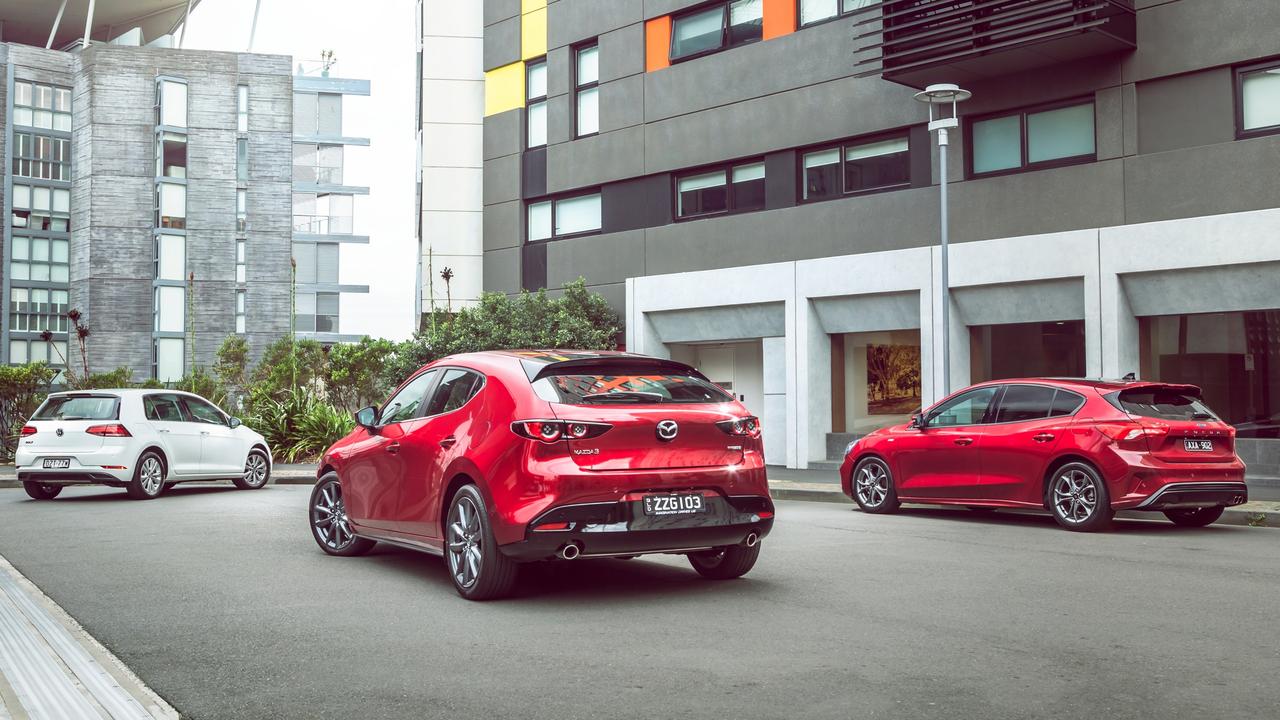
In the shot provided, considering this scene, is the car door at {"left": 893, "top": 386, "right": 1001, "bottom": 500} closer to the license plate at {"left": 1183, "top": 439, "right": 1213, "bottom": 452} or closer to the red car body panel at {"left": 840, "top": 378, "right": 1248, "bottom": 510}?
the red car body panel at {"left": 840, "top": 378, "right": 1248, "bottom": 510}

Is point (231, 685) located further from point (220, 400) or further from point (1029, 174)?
point (220, 400)

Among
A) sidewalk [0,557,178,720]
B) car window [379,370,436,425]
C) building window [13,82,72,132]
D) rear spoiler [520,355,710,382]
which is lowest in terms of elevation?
sidewalk [0,557,178,720]

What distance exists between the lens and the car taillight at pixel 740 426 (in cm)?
775

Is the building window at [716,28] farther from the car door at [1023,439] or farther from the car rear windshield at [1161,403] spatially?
the car rear windshield at [1161,403]

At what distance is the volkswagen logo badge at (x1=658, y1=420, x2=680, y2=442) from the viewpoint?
747 cm

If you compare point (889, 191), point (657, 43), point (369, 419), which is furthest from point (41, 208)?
point (369, 419)

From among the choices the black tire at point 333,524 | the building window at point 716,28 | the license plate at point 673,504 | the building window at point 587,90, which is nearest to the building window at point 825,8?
the building window at point 716,28

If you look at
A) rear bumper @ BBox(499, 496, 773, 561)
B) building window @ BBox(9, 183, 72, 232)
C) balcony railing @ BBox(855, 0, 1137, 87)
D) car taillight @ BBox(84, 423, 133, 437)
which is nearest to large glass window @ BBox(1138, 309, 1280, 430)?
balcony railing @ BBox(855, 0, 1137, 87)

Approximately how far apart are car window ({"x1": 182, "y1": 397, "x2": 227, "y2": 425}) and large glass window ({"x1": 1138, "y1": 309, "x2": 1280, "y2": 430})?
1358 cm

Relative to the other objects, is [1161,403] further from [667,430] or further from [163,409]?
[163,409]

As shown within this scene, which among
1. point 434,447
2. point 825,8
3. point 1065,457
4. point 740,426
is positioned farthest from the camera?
point 825,8

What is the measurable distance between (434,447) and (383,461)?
34.3 inches

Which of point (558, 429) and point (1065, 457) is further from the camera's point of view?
point (1065, 457)

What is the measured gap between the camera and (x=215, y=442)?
18.1 m
